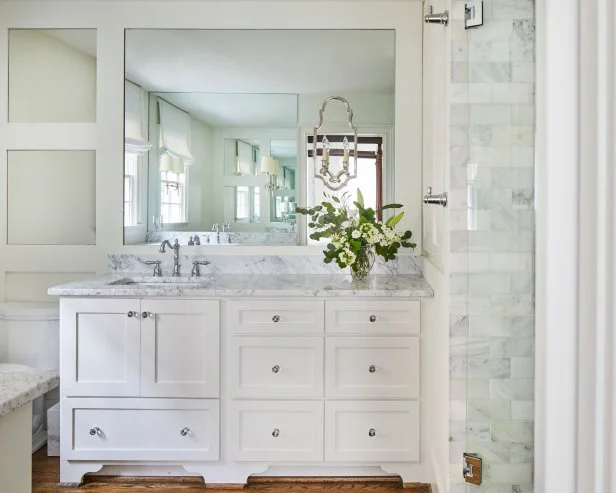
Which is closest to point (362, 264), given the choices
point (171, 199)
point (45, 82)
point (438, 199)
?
point (438, 199)

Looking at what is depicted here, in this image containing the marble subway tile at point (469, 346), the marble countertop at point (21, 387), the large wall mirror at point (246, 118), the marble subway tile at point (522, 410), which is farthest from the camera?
the large wall mirror at point (246, 118)

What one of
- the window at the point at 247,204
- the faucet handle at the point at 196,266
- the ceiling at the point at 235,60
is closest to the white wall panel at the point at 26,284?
the faucet handle at the point at 196,266

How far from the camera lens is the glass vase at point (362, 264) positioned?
9.02 ft

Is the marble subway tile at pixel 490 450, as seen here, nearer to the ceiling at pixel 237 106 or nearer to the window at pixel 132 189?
the ceiling at pixel 237 106

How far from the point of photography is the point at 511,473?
1.45 m

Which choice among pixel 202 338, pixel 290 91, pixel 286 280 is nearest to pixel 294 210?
pixel 286 280

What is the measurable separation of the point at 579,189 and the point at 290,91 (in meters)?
2.64

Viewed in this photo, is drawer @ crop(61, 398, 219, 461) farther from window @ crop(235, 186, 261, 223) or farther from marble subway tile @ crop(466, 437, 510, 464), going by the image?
marble subway tile @ crop(466, 437, 510, 464)

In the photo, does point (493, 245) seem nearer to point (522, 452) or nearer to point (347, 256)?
point (522, 452)

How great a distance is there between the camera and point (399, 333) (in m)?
2.53

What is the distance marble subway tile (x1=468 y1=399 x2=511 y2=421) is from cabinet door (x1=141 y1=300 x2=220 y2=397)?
1248 mm

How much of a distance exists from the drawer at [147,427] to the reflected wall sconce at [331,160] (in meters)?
1.29

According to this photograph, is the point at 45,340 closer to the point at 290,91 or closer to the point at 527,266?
the point at 290,91

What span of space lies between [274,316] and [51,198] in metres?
1.51
